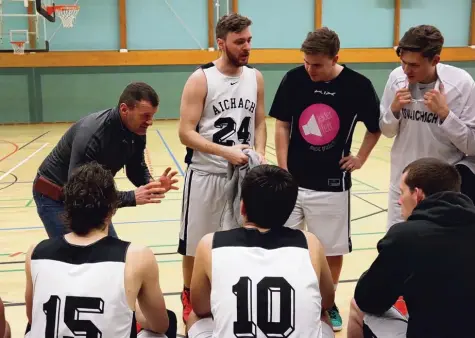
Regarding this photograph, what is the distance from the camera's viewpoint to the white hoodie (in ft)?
10.9

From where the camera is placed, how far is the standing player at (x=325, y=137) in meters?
3.71

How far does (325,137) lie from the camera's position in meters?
3.75

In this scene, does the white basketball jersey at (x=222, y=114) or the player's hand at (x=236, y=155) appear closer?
the player's hand at (x=236, y=155)

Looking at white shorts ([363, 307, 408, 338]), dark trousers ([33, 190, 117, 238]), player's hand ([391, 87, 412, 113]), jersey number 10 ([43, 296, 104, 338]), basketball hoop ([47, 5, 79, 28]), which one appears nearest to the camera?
jersey number 10 ([43, 296, 104, 338])

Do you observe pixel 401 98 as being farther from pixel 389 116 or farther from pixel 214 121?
pixel 214 121

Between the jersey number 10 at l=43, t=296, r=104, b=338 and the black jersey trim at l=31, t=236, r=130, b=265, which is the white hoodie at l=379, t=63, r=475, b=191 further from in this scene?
the jersey number 10 at l=43, t=296, r=104, b=338

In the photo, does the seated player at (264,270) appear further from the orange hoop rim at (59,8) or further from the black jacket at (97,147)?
the orange hoop rim at (59,8)

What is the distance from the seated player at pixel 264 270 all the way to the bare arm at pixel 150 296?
18 centimetres

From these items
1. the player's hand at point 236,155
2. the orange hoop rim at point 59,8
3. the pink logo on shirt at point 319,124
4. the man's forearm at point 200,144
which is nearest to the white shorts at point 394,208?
the pink logo on shirt at point 319,124

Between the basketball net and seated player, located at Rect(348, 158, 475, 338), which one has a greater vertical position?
the basketball net

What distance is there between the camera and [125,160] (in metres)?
3.63

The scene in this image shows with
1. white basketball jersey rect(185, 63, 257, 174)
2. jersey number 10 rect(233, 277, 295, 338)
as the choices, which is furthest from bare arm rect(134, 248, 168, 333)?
white basketball jersey rect(185, 63, 257, 174)

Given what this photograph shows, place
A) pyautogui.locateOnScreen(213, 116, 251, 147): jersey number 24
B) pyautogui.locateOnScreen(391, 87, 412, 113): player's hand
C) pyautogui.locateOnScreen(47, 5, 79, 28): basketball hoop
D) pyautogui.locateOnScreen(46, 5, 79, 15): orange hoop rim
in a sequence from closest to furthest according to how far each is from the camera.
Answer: pyautogui.locateOnScreen(391, 87, 412, 113): player's hand, pyautogui.locateOnScreen(213, 116, 251, 147): jersey number 24, pyautogui.locateOnScreen(46, 5, 79, 15): orange hoop rim, pyautogui.locateOnScreen(47, 5, 79, 28): basketball hoop

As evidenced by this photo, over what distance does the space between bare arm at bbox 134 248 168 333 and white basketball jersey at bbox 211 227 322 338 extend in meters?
0.27
